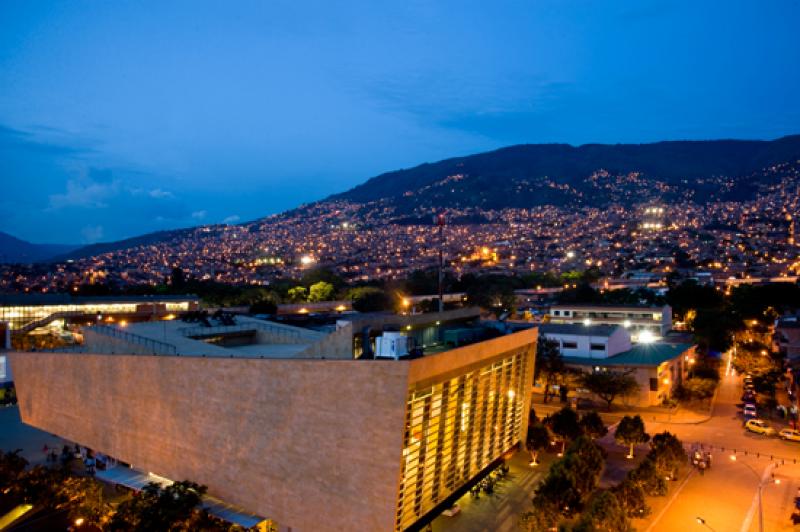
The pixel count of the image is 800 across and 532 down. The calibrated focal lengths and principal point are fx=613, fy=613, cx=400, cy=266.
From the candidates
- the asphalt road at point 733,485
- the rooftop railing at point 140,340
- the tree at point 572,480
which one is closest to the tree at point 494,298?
the asphalt road at point 733,485

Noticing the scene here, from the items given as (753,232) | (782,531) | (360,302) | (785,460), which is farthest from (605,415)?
(753,232)

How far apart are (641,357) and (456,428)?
20.4 meters

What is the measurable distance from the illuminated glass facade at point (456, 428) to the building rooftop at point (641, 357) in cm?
1195

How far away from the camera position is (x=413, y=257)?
524 ft

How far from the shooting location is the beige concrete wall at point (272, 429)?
619 inches

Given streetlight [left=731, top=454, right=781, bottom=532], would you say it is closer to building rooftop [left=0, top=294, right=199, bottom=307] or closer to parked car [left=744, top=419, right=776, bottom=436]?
parked car [left=744, top=419, right=776, bottom=436]

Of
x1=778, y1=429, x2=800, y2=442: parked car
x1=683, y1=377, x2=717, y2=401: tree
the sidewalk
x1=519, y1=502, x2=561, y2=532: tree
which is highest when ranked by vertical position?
x1=519, y1=502, x2=561, y2=532: tree

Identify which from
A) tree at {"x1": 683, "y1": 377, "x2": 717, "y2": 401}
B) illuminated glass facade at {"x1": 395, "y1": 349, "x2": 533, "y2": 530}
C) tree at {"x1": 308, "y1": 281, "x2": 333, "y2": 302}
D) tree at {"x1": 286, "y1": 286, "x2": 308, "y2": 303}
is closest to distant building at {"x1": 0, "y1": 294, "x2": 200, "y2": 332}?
tree at {"x1": 286, "y1": 286, "x2": 308, "y2": 303}

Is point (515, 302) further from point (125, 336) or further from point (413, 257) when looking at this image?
point (413, 257)

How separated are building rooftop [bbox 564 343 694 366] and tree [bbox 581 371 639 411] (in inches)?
52.2

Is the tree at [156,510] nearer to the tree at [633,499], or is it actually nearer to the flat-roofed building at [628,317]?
the tree at [633,499]

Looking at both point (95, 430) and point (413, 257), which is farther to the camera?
point (413, 257)

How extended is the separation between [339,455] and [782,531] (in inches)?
519

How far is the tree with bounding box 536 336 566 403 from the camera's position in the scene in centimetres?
3425
